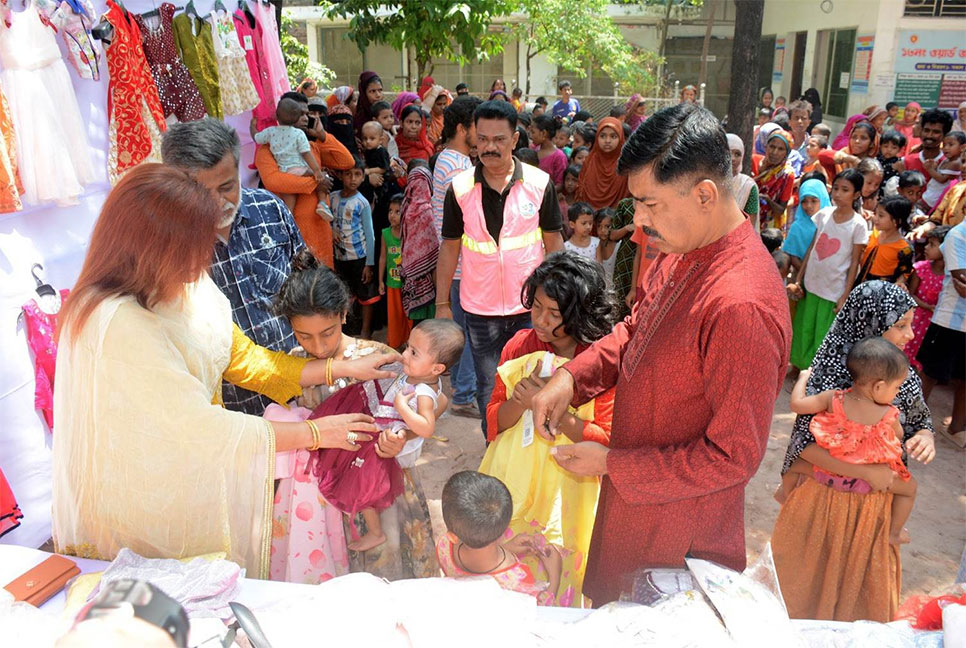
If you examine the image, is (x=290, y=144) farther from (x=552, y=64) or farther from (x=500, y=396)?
(x=552, y=64)

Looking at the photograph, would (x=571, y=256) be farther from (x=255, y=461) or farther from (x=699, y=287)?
(x=255, y=461)

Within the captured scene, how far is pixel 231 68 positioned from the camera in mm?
4645

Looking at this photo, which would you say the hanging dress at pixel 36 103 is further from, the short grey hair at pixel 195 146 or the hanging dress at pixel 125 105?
the short grey hair at pixel 195 146

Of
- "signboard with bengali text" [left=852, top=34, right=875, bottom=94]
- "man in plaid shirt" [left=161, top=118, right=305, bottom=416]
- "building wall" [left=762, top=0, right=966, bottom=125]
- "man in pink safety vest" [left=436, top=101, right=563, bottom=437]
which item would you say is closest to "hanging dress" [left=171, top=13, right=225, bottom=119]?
"man in pink safety vest" [left=436, top=101, right=563, bottom=437]

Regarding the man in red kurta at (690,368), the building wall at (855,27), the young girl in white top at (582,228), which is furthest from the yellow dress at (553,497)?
the building wall at (855,27)

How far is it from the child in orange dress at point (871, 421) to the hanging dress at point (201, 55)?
392 centimetres

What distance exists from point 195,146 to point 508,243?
168cm

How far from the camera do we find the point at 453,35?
1072 cm

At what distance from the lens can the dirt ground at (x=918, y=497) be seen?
329cm

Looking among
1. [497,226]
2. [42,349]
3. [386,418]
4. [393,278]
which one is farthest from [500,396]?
[393,278]

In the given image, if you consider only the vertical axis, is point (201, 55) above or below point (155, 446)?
above

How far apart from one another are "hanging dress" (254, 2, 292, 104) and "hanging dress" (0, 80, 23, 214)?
2521 millimetres

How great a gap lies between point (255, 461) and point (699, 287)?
1.26 m

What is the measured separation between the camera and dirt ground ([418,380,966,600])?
3285 millimetres
